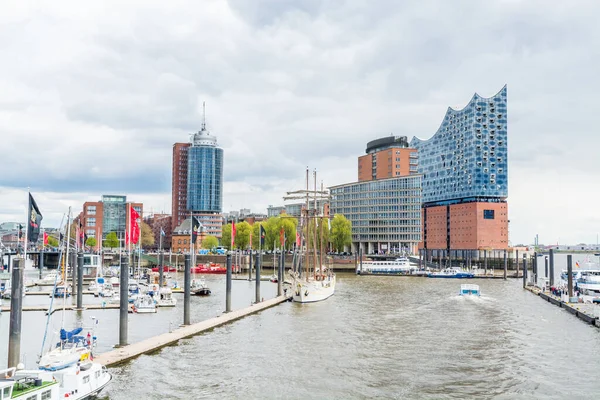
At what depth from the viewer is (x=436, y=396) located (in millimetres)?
35719

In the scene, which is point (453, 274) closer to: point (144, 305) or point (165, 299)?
point (165, 299)

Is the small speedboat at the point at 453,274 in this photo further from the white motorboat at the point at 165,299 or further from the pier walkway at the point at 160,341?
the pier walkway at the point at 160,341

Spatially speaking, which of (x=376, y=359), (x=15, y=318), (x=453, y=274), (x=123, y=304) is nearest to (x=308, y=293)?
(x=376, y=359)

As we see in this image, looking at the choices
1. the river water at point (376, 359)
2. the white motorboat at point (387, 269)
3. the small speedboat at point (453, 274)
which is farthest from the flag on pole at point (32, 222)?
the white motorboat at point (387, 269)

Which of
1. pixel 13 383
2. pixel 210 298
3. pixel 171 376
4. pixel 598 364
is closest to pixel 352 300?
pixel 210 298

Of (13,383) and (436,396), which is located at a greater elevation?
(13,383)

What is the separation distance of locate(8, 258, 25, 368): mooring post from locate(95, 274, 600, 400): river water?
5.91m

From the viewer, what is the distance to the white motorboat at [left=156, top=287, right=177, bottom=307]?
3128 inches

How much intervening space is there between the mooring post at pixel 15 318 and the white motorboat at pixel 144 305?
3786cm

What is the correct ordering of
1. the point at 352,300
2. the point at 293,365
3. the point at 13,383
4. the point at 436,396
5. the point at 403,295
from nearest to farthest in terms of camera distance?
the point at 13,383 < the point at 436,396 < the point at 293,365 < the point at 352,300 < the point at 403,295

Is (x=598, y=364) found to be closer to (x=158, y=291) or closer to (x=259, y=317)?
(x=259, y=317)

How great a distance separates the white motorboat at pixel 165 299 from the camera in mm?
79450

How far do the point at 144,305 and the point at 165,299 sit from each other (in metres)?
9.30

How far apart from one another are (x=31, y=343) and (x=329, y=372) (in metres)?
26.7
